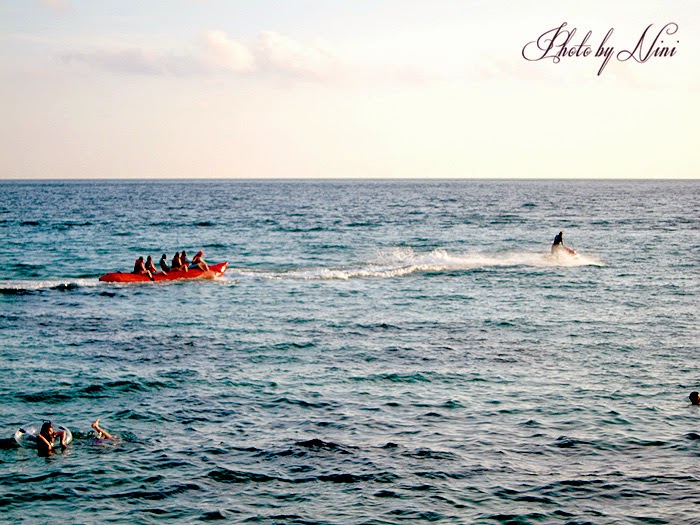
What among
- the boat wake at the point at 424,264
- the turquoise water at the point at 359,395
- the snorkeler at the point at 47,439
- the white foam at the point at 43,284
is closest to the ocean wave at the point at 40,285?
the white foam at the point at 43,284

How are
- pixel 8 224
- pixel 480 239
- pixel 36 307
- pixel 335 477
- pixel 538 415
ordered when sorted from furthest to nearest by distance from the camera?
1. pixel 8 224
2. pixel 480 239
3. pixel 36 307
4. pixel 538 415
5. pixel 335 477

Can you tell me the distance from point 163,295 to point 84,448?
18.5 metres

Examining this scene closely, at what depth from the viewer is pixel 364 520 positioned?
12.7 metres

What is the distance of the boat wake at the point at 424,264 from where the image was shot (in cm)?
3997

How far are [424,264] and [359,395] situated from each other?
84.2 ft

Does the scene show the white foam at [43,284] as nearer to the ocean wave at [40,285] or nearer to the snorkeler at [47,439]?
the ocean wave at [40,285]

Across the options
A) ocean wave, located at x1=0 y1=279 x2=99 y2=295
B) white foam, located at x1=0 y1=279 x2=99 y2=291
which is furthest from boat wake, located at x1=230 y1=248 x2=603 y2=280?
ocean wave, located at x1=0 y1=279 x2=99 y2=295

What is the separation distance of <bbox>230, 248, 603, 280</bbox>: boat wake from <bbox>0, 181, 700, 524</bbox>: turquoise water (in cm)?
49

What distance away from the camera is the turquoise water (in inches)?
531

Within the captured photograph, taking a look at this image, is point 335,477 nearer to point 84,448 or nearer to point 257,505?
point 257,505

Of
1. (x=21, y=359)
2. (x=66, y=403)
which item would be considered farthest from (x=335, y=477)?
(x=21, y=359)

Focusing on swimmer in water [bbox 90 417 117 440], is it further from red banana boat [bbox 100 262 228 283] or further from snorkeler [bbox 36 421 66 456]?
red banana boat [bbox 100 262 228 283]

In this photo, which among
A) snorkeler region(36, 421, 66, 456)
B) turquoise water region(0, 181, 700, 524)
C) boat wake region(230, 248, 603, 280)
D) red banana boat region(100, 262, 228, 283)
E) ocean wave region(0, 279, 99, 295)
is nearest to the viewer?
turquoise water region(0, 181, 700, 524)

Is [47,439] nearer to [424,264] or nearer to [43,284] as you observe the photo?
[43,284]
